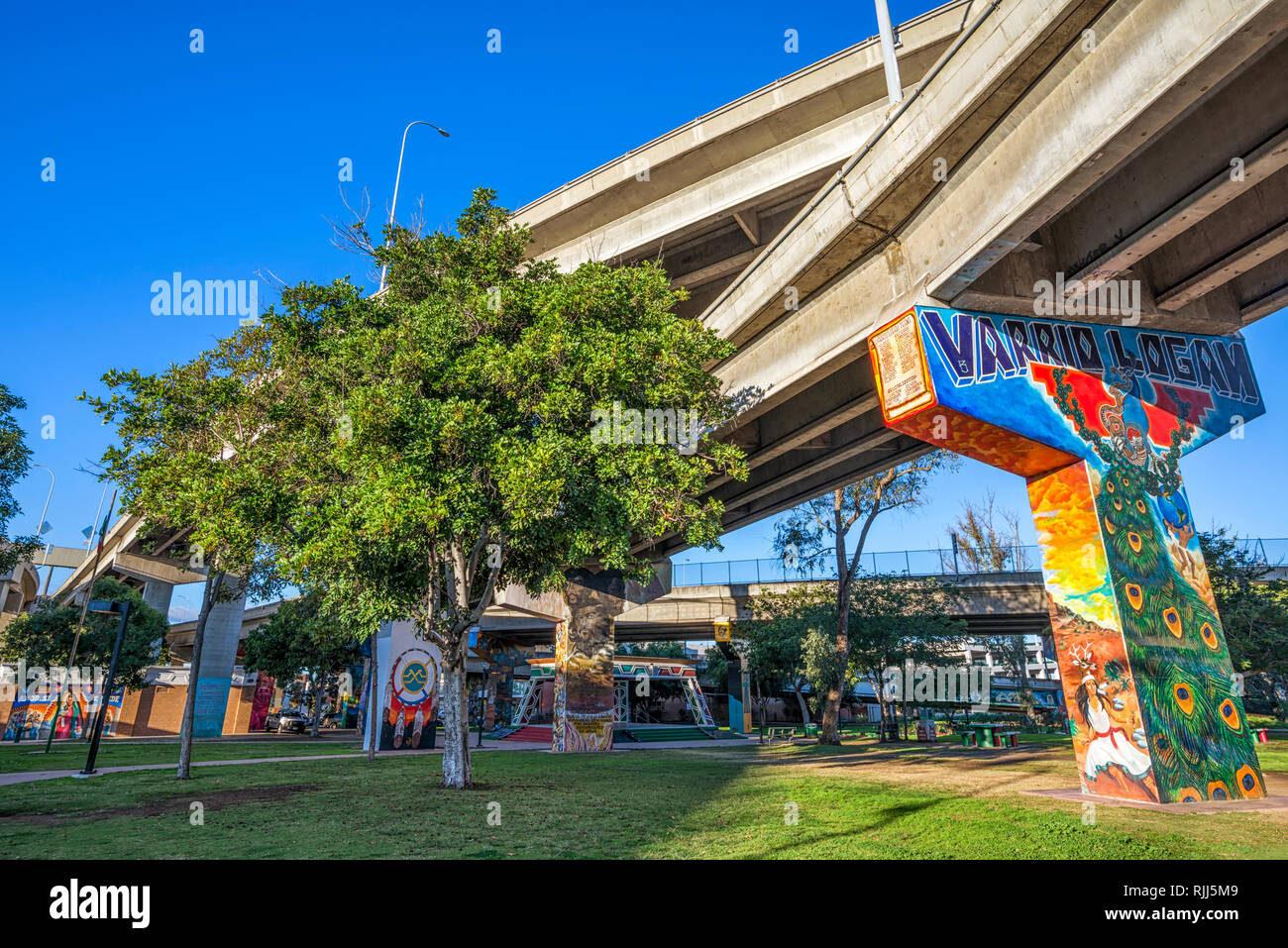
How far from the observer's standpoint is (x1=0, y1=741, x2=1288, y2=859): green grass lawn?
736 cm

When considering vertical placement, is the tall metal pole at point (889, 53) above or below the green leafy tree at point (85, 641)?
above

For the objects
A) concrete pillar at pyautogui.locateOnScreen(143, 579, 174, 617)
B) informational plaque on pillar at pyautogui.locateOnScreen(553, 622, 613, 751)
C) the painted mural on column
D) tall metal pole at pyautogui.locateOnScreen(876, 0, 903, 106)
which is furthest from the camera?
concrete pillar at pyautogui.locateOnScreen(143, 579, 174, 617)

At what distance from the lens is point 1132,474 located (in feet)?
40.0

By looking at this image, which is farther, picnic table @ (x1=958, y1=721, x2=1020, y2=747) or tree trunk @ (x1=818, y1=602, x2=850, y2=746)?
tree trunk @ (x1=818, y1=602, x2=850, y2=746)

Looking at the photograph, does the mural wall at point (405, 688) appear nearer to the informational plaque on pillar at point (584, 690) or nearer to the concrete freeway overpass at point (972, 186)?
the informational plaque on pillar at point (584, 690)

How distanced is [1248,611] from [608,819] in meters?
34.3

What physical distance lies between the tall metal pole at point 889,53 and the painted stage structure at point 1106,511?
392 cm

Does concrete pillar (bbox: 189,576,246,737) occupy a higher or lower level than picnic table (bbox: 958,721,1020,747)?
higher

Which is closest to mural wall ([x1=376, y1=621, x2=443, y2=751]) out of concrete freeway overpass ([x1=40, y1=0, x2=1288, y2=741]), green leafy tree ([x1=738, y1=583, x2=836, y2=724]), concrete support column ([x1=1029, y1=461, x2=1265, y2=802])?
green leafy tree ([x1=738, y1=583, x2=836, y2=724])

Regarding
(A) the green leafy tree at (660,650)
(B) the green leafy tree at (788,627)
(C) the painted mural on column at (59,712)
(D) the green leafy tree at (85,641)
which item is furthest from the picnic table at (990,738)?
(A) the green leafy tree at (660,650)

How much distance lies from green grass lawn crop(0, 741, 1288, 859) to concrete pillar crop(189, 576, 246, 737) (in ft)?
100

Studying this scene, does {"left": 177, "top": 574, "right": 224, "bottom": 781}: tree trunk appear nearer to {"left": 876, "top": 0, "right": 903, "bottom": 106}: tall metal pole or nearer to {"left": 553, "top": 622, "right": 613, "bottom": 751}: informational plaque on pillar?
{"left": 553, "top": 622, "right": 613, "bottom": 751}: informational plaque on pillar

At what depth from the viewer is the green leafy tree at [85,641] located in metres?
38.4
